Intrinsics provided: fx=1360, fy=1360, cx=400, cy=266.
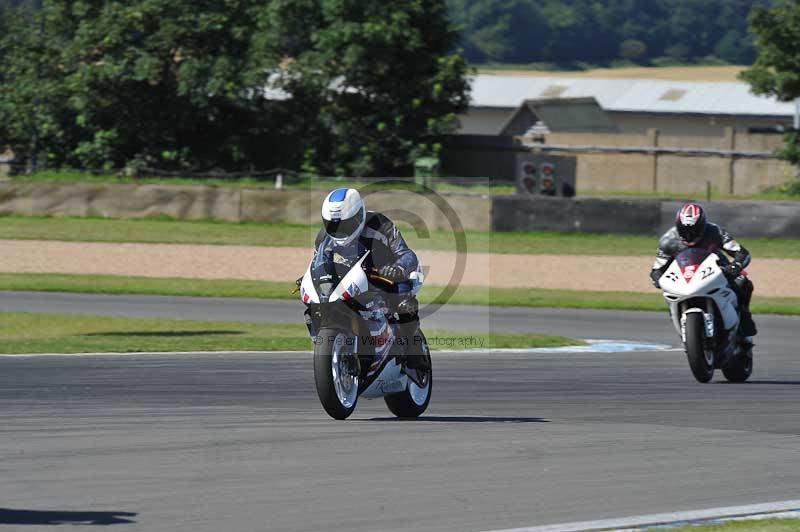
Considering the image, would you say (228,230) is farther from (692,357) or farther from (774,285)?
(692,357)

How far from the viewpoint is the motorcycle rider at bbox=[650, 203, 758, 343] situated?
12672mm

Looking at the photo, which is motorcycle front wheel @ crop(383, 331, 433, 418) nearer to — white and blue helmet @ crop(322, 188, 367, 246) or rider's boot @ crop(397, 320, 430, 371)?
rider's boot @ crop(397, 320, 430, 371)

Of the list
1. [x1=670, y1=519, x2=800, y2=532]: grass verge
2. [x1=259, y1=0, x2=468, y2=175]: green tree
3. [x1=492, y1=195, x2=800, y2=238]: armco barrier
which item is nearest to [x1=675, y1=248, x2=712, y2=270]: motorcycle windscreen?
[x1=670, y1=519, x2=800, y2=532]: grass verge

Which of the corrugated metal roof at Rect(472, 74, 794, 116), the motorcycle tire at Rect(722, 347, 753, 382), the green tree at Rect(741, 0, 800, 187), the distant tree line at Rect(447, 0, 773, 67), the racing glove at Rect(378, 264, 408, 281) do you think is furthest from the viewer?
the distant tree line at Rect(447, 0, 773, 67)

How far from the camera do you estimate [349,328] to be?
29.9ft

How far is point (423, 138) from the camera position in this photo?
45062mm

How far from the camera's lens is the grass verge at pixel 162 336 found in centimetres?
1523

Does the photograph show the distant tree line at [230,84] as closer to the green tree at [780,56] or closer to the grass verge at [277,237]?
the grass verge at [277,237]

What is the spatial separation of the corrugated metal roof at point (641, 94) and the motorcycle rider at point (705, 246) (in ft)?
204

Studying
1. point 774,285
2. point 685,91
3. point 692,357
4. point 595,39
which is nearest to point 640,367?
point 692,357

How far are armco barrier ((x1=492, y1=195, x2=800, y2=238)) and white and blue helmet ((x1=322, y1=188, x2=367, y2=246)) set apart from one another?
775 inches

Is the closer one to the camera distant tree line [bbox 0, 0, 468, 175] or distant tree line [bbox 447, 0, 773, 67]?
distant tree line [bbox 0, 0, 468, 175]

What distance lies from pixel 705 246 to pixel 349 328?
16.1 feet

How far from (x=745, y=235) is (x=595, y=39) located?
172 metres
